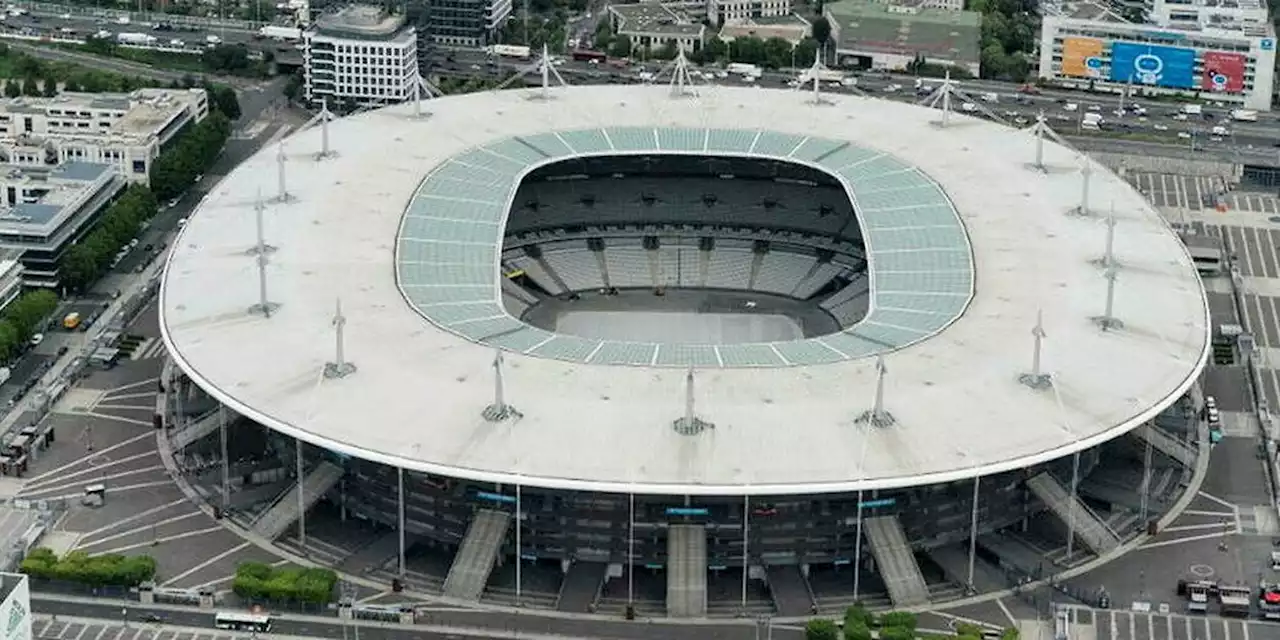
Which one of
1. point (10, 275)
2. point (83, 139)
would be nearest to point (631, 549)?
point (10, 275)

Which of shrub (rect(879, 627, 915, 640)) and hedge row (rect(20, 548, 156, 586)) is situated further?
hedge row (rect(20, 548, 156, 586))

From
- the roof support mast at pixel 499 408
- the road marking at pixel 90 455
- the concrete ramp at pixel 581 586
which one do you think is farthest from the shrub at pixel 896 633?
the road marking at pixel 90 455

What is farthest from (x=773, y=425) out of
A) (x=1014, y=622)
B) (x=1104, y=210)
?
(x=1104, y=210)

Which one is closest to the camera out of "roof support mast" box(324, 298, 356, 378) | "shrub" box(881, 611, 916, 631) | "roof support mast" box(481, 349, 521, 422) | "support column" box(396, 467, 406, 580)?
"shrub" box(881, 611, 916, 631)

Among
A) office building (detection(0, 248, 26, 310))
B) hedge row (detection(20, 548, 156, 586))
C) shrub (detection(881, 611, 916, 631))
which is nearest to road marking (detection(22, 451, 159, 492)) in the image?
hedge row (detection(20, 548, 156, 586))

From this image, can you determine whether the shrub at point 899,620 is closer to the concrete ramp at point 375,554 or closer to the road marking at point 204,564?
the concrete ramp at point 375,554

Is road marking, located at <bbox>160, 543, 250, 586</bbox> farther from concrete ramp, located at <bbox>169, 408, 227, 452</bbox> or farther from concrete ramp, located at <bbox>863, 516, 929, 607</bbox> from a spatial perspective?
concrete ramp, located at <bbox>863, 516, 929, 607</bbox>

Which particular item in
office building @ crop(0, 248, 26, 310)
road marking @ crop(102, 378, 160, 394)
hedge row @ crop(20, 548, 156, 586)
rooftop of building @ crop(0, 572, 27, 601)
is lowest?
hedge row @ crop(20, 548, 156, 586)

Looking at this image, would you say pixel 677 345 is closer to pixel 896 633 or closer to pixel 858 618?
pixel 858 618
